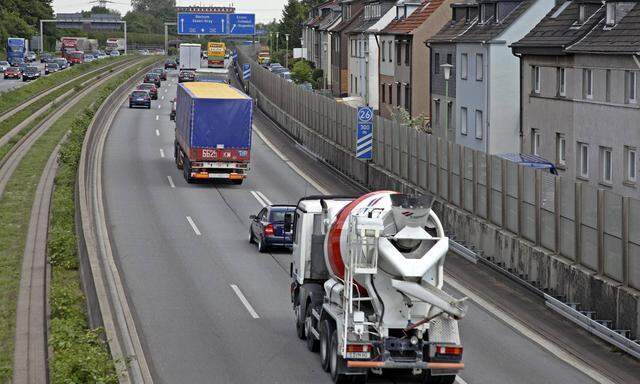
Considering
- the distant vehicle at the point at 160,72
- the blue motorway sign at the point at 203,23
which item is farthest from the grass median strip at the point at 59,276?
the blue motorway sign at the point at 203,23

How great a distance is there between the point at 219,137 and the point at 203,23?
77249 millimetres

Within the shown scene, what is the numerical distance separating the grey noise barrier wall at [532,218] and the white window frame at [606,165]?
791cm

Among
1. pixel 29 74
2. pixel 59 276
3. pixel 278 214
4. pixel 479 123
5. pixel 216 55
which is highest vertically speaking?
pixel 216 55

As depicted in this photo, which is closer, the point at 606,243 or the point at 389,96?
the point at 606,243

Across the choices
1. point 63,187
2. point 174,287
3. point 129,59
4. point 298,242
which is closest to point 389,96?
point 63,187

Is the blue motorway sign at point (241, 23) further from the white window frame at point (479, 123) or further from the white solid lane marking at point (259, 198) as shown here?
the white solid lane marking at point (259, 198)

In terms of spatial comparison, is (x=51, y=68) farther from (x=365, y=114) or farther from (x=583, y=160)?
(x=583, y=160)

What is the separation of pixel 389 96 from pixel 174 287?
57.3 m

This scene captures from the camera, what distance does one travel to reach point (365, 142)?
50500mm

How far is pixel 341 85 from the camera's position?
367 ft

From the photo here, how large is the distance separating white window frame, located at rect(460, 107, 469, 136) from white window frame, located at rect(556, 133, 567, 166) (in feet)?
44.1

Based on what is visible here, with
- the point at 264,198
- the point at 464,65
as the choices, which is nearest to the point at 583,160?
the point at 264,198

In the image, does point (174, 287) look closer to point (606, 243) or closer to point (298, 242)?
point (298, 242)

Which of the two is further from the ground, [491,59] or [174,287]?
[491,59]
